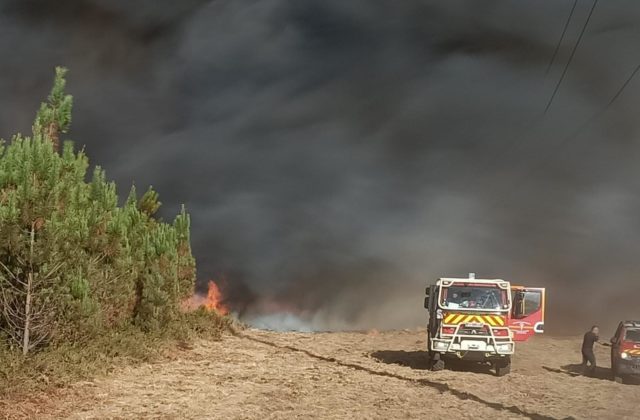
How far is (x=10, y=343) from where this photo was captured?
50.3 feet

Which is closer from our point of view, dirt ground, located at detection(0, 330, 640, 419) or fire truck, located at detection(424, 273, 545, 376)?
dirt ground, located at detection(0, 330, 640, 419)

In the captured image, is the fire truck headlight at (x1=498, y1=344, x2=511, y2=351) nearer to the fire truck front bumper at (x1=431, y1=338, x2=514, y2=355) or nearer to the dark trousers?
the fire truck front bumper at (x1=431, y1=338, x2=514, y2=355)

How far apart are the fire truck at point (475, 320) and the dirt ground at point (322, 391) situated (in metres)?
0.71

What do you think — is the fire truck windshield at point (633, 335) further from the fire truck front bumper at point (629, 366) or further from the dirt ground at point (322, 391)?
the dirt ground at point (322, 391)

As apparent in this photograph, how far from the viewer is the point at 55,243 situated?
14797mm

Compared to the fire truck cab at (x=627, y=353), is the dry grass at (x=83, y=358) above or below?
below

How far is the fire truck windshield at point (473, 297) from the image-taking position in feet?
68.1

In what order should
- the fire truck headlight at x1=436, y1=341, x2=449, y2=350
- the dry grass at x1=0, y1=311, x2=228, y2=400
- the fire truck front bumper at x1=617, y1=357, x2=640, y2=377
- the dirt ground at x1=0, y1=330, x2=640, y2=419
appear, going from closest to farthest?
the dirt ground at x1=0, y1=330, x2=640, y2=419 < the dry grass at x1=0, y1=311, x2=228, y2=400 < the fire truck front bumper at x1=617, y1=357, x2=640, y2=377 < the fire truck headlight at x1=436, y1=341, x2=449, y2=350

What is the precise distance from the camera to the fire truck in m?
20.3

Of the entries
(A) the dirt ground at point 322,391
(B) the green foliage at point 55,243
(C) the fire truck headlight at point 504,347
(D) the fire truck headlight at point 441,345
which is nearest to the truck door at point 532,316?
(A) the dirt ground at point 322,391

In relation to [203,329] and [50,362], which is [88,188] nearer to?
[50,362]

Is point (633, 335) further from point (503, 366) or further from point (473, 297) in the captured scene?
point (473, 297)

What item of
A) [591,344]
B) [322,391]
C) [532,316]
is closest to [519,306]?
[591,344]

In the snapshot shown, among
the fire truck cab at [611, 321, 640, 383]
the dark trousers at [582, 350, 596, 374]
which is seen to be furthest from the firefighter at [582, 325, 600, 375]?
the fire truck cab at [611, 321, 640, 383]
